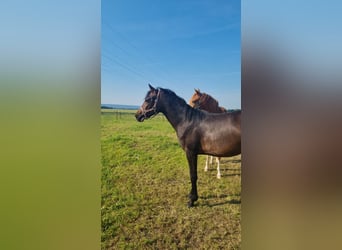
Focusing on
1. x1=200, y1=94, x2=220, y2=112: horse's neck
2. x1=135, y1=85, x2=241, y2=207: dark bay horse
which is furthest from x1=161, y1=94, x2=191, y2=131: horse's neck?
x1=200, y1=94, x2=220, y2=112: horse's neck

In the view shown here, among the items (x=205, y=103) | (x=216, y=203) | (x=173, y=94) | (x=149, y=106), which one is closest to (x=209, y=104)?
(x=205, y=103)

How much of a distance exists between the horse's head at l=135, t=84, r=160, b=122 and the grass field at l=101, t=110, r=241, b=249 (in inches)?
1.8

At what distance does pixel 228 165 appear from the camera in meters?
1.87

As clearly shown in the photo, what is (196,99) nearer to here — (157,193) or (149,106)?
(149,106)

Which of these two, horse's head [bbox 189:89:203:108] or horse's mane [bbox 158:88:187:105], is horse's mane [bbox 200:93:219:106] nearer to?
horse's head [bbox 189:89:203:108]

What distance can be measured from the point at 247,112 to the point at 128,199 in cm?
111

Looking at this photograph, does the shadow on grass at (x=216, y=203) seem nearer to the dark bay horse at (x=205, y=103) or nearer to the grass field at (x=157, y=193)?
the grass field at (x=157, y=193)

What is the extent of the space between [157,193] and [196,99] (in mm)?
795

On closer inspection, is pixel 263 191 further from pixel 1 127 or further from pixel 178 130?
pixel 1 127

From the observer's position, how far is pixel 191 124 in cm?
197

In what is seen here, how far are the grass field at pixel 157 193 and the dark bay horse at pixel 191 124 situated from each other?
5 centimetres

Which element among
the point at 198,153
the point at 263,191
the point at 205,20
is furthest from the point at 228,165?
the point at 205,20

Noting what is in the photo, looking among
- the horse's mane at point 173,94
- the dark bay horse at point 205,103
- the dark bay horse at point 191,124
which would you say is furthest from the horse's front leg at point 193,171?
the horse's mane at point 173,94

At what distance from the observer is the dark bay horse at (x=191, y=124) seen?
1895 mm
